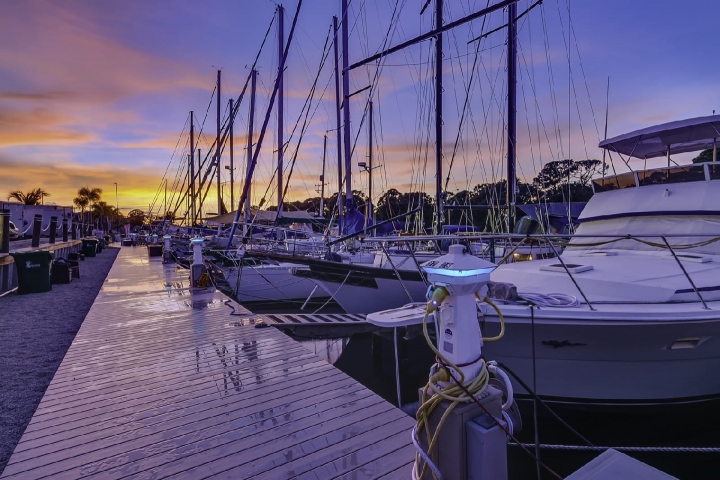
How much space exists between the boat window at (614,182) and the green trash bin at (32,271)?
14.4 m

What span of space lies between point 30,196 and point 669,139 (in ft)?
235

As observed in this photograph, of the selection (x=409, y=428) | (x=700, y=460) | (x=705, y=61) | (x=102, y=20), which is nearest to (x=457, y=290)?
(x=409, y=428)

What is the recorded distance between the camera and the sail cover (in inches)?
248

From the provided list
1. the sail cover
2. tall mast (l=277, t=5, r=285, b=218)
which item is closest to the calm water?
the sail cover

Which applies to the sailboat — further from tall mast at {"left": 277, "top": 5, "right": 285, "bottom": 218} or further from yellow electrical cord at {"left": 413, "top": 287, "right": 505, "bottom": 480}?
tall mast at {"left": 277, "top": 5, "right": 285, "bottom": 218}

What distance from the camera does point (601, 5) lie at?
12117mm

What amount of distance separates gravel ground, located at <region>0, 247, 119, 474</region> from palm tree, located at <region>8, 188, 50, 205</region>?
56602mm

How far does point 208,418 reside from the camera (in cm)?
299

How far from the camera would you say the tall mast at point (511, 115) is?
9969mm

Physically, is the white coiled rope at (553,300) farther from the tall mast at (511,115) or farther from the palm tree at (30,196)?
the palm tree at (30,196)

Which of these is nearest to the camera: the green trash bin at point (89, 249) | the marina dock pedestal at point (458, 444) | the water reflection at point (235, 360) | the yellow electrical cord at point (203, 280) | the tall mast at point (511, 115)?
the marina dock pedestal at point (458, 444)

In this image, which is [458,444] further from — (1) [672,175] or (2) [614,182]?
(2) [614,182]

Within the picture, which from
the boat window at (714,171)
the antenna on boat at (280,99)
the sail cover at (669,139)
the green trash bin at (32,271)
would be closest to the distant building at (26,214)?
the green trash bin at (32,271)

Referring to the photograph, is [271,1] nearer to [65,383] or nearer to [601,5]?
[601,5]
